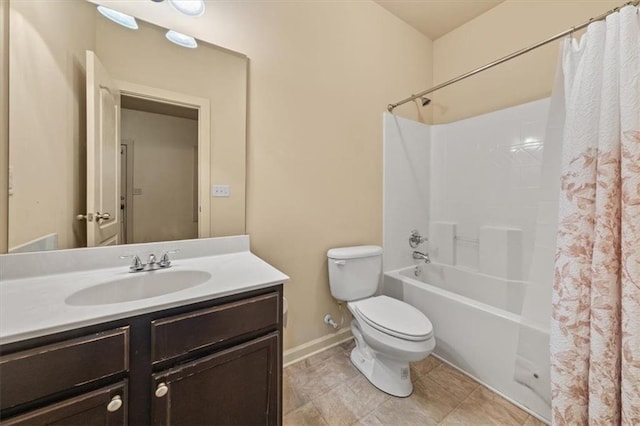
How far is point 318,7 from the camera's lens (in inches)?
68.7

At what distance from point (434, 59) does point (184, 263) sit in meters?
2.82

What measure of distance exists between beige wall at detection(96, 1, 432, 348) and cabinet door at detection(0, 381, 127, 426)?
92cm

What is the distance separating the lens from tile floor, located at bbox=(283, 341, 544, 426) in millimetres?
1298

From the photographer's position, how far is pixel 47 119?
1.03 m

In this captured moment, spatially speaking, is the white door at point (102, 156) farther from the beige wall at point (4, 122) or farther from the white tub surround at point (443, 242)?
the white tub surround at point (443, 242)

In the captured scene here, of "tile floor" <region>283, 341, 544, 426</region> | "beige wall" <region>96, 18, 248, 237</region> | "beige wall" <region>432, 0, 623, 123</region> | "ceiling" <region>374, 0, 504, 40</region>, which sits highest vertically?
"ceiling" <region>374, 0, 504, 40</region>

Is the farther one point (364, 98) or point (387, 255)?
point (387, 255)

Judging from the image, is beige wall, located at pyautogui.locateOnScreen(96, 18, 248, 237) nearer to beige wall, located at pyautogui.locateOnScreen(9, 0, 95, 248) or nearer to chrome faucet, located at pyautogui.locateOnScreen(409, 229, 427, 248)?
beige wall, located at pyautogui.locateOnScreen(9, 0, 95, 248)

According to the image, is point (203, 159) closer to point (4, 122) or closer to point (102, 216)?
point (102, 216)

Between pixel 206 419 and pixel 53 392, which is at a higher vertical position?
pixel 53 392

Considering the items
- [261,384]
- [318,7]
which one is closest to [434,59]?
[318,7]

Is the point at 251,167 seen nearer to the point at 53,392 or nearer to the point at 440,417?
the point at 53,392

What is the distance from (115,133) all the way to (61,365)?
39.1 inches

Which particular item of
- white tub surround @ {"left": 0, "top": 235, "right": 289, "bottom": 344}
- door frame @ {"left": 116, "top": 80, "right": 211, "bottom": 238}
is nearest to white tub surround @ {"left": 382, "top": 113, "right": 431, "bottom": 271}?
white tub surround @ {"left": 0, "top": 235, "right": 289, "bottom": 344}
